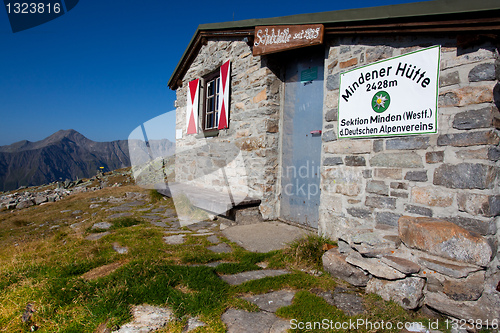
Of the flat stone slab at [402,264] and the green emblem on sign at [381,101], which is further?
the green emblem on sign at [381,101]

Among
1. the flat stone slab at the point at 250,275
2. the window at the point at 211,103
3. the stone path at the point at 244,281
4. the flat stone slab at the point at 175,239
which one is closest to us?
the stone path at the point at 244,281

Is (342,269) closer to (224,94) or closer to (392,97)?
(392,97)

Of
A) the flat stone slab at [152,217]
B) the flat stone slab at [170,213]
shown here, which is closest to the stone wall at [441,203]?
the flat stone slab at [152,217]

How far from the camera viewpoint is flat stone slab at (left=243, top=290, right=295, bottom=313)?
95.9 inches

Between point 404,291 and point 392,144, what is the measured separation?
1.69 metres

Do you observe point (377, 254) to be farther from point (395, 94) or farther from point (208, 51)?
point (208, 51)

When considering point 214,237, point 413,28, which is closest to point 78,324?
point 214,237

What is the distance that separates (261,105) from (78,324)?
4489 mm

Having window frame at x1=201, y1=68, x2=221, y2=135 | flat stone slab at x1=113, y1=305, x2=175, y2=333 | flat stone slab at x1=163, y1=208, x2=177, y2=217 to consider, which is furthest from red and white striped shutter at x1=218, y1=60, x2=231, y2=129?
flat stone slab at x1=113, y1=305, x2=175, y2=333

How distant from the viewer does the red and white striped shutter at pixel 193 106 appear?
7.91 meters

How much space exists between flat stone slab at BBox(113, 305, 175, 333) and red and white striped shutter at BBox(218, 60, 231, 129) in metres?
4.82

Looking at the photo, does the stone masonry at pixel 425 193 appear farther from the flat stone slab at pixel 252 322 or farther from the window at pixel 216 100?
the window at pixel 216 100

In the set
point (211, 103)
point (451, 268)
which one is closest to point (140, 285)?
point (451, 268)

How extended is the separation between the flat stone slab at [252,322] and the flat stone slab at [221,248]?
60.7 inches
